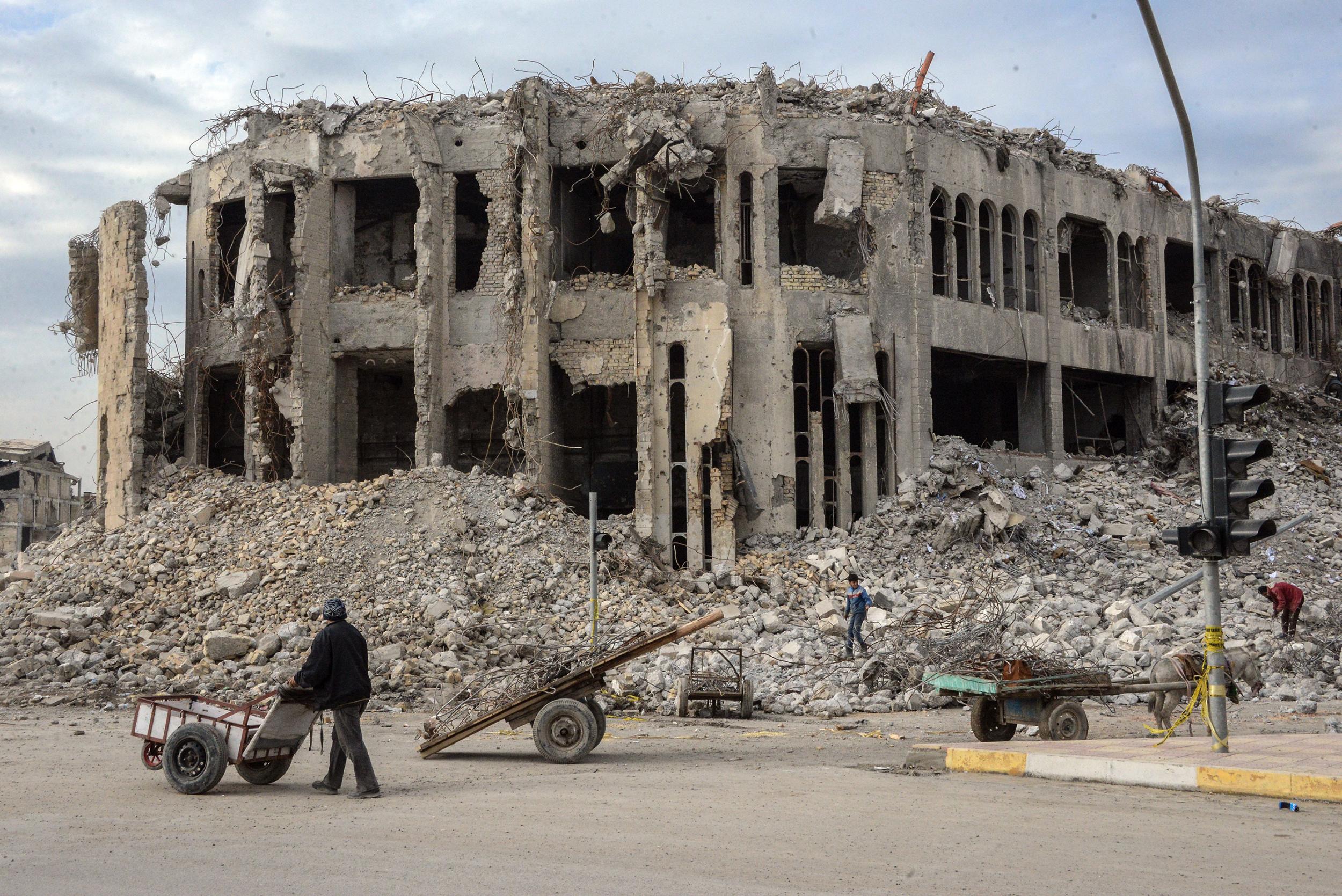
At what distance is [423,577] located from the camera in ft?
63.7

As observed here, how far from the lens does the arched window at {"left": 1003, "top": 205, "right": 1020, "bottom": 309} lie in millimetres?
26406

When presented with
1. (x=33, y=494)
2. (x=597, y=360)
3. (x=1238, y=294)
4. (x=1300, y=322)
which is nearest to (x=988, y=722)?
(x=597, y=360)

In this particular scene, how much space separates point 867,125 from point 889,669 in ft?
40.1

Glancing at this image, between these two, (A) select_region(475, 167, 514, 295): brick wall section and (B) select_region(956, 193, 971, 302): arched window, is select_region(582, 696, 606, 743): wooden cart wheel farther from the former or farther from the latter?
(B) select_region(956, 193, 971, 302): arched window

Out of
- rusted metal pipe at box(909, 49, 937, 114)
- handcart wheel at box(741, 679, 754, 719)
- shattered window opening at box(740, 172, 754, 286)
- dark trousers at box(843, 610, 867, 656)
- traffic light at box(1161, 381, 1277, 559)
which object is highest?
rusted metal pipe at box(909, 49, 937, 114)

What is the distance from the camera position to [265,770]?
9.17 metres

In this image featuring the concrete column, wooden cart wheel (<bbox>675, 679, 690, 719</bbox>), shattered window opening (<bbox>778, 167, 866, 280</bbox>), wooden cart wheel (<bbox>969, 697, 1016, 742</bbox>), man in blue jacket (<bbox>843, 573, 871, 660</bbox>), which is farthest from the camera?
shattered window opening (<bbox>778, 167, 866, 280</bbox>)

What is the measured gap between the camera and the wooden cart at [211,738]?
8.69 metres

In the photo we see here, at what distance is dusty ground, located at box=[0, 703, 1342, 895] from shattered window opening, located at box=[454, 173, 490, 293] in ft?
54.2

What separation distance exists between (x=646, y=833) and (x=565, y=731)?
3696mm

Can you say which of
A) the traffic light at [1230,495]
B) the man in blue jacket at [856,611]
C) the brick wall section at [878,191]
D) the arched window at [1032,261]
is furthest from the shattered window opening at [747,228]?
the traffic light at [1230,495]

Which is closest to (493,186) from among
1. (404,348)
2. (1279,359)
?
(404,348)

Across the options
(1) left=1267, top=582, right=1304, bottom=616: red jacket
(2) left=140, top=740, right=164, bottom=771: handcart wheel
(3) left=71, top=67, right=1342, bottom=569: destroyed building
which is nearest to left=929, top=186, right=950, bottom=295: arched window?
(3) left=71, top=67, right=1342, bottom=569: destroyed building

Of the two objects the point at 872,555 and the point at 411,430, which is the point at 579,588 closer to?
the point at 872,555
